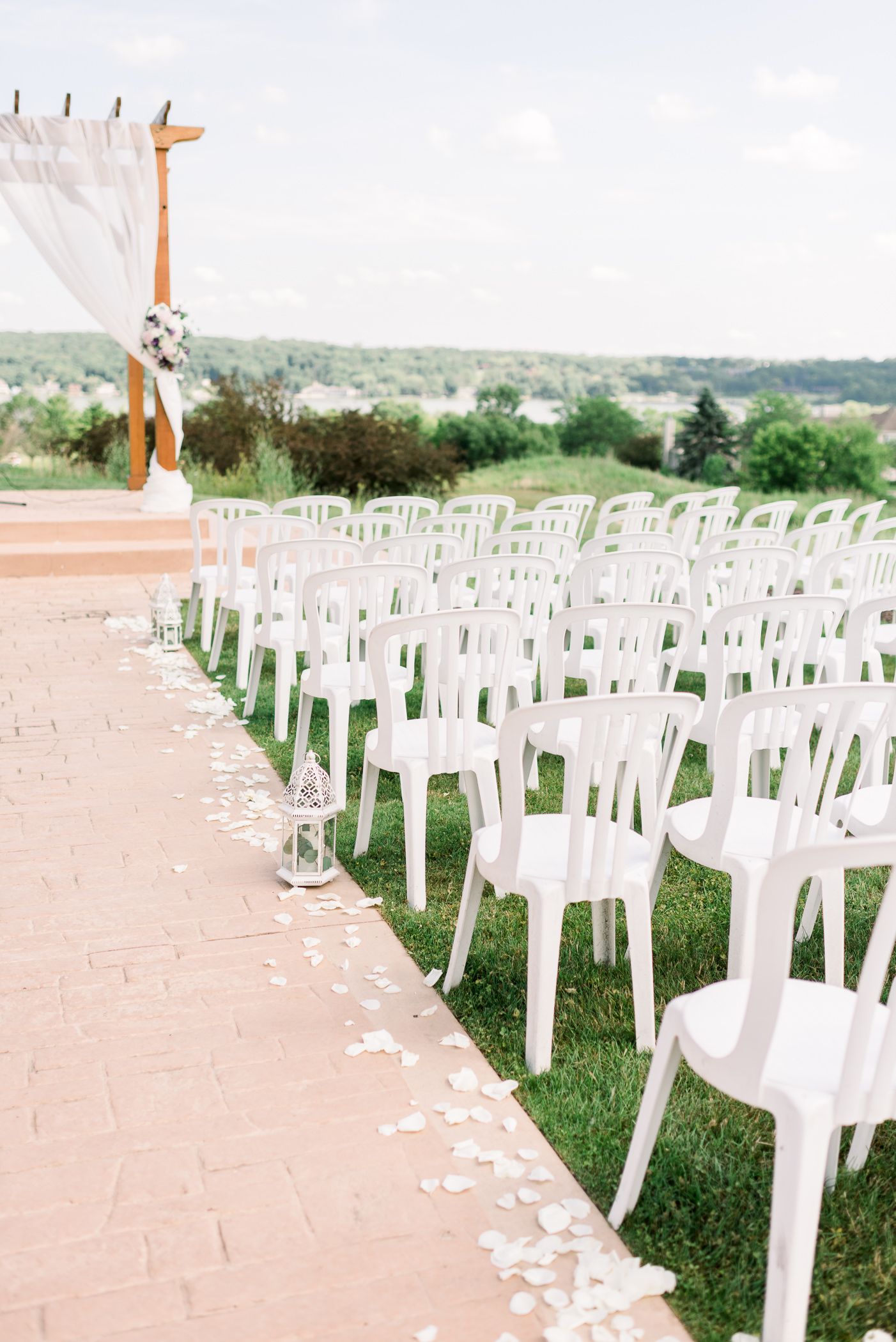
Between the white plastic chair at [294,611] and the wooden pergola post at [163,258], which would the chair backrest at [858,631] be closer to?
the white plastic chair at [294,611]

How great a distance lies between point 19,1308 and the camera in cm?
176

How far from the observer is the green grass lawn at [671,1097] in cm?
185

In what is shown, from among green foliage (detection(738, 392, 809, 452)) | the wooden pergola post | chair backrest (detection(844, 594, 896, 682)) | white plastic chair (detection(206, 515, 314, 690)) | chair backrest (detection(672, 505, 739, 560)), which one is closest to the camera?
chair backrest (detection(844, 594, 896, 682))

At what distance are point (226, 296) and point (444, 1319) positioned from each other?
3189cm

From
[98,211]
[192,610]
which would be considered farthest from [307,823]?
[98,211]

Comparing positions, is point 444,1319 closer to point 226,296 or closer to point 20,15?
point 20,15

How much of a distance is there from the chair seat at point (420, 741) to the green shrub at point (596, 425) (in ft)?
89.8

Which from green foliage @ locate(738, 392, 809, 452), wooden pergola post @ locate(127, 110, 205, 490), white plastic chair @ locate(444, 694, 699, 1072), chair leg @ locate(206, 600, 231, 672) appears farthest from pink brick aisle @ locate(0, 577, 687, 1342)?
green foliage @ locate(738, 392, 809, 452)

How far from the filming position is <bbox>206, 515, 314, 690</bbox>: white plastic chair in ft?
17.9

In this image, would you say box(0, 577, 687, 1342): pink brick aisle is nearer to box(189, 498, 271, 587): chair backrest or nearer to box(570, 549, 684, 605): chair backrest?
box(570, 549, 684, 605): chair backrest

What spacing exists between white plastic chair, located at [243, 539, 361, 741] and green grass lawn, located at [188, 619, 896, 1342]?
41.3 inches

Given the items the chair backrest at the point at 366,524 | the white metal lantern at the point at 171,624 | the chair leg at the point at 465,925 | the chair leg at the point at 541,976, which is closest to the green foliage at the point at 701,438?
the white metal lantern at the point at 171,624

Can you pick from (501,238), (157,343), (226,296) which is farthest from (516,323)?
(157,343)

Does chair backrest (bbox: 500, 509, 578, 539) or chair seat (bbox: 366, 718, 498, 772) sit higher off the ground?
chair backrest (bbox: 500, 509, 578, 539)
